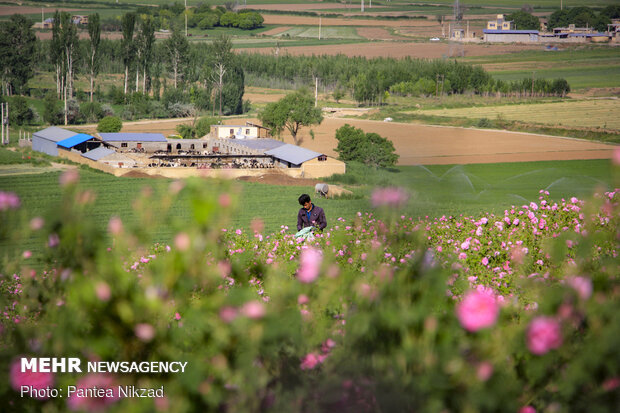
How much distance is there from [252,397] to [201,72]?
1862 inches

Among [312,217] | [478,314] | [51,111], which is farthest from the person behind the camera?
[51,111]

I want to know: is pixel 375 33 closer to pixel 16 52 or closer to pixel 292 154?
pixel 292 154

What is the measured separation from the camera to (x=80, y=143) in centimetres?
2700

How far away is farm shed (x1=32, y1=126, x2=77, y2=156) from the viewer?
2402 centimetres

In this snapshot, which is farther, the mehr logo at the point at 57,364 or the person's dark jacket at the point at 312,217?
the person's dark jacket at the point at 312,217

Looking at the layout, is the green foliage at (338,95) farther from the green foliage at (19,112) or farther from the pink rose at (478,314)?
the pink rose at (478,314)

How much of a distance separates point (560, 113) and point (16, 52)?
2452 centimetres

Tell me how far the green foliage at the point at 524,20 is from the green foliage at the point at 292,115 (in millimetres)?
21112

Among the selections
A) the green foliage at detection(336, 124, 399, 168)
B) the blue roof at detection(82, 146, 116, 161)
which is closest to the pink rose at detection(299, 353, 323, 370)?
the green foliage at detection(336, 124, 399, 168)

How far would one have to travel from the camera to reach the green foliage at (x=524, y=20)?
47.2 ft

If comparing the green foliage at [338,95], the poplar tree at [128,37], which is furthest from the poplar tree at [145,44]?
the green foliage at [338,95]

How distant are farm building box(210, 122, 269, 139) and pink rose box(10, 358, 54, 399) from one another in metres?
32.0

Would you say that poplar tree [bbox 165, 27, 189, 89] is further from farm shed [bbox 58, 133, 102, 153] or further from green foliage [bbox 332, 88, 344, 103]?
farm shed [bbox 58, 133, 102, 153]

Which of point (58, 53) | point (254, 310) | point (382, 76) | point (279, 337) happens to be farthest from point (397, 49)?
point (254, 310)
